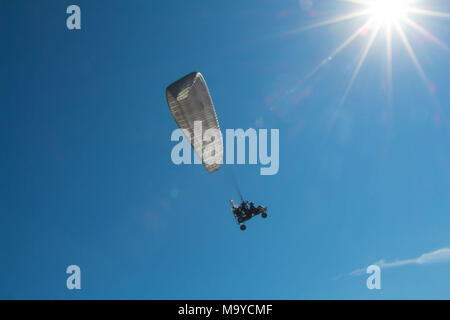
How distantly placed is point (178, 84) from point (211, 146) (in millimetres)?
7697

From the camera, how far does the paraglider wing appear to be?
23.7m

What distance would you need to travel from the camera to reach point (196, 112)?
2508cm

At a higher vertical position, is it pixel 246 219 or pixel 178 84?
pixel 178 84

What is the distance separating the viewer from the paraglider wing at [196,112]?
23.7 metres

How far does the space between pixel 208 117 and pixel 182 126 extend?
106 inches
